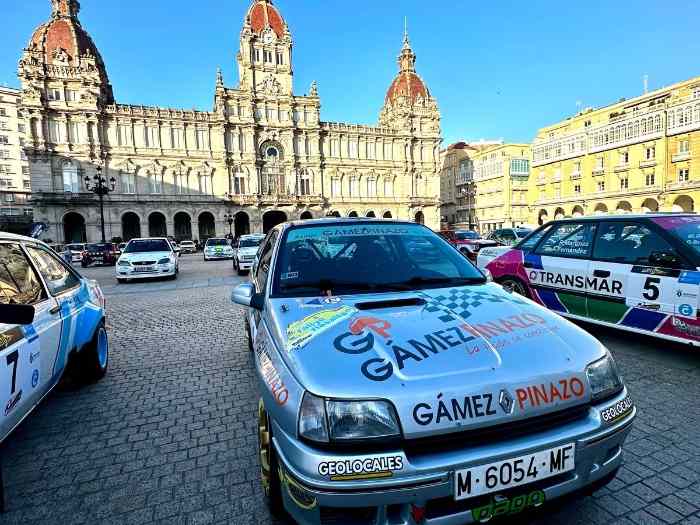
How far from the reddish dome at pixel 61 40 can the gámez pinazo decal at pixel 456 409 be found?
61.9 metres

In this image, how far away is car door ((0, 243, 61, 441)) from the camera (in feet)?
7.76

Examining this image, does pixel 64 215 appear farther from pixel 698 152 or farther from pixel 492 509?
pixel 698 152

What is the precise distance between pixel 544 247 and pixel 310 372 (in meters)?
5.15

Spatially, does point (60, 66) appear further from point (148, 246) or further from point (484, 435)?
point (484, 435)

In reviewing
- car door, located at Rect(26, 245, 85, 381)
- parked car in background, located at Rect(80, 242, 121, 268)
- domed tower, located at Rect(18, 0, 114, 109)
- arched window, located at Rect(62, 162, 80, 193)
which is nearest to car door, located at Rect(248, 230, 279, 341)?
car door, located at Rect(26, 245, 85, 381)

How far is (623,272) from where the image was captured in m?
4.55

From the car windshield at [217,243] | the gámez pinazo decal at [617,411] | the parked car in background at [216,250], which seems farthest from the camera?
the car windshield at [217,243]

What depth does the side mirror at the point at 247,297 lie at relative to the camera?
2.73 meters

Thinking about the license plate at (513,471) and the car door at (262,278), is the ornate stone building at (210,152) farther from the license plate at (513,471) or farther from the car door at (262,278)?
the license plate at (513,471)

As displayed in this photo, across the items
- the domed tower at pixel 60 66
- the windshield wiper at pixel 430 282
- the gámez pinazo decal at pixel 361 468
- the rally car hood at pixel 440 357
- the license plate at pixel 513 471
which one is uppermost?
the domed tower at pixel 60 66

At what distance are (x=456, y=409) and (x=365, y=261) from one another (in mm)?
1591

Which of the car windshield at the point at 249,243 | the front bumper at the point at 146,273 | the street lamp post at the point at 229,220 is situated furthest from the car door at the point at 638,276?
the street lamp post at the point at 229,220

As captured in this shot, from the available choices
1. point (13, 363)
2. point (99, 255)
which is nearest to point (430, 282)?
point (13, 363)

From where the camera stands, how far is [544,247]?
574 centimetres
